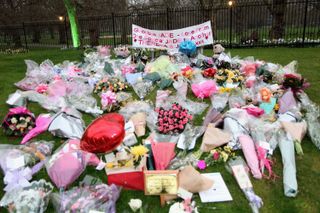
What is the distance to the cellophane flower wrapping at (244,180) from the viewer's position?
2.65 meters

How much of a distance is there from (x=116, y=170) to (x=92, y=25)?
12.1 m

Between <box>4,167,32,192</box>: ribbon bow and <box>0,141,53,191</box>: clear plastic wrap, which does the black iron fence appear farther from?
<box>4,167,32,192</box>: ribbon bow

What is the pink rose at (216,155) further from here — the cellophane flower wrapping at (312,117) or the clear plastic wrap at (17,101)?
the clear plastic wrap at (17,101)

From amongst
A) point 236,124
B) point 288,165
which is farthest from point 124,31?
point 288,165

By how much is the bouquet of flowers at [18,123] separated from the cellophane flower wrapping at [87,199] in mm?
1506

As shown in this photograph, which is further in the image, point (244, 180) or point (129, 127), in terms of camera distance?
point (129, 127)

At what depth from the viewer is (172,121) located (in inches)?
146

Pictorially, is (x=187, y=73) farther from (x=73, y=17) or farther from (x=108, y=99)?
(x=73, y=17)

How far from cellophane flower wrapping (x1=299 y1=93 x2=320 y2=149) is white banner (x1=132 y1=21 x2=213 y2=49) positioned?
3199mm

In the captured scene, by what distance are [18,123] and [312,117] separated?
377 cm

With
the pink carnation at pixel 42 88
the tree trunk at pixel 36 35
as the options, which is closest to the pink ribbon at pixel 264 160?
the pink carnation at pixel 42 88

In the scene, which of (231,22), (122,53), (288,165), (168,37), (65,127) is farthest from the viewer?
(231,22)

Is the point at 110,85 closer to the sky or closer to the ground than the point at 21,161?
closer to the sky

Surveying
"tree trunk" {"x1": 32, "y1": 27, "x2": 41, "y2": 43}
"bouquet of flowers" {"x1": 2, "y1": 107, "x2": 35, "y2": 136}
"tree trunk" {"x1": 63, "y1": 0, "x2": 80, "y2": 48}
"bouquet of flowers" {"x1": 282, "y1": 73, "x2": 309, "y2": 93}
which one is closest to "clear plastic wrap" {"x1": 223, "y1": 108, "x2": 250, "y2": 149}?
"bouquet of flowers" {"x1": 282, "y1": 73, "x2": 309, "y2": 93}
